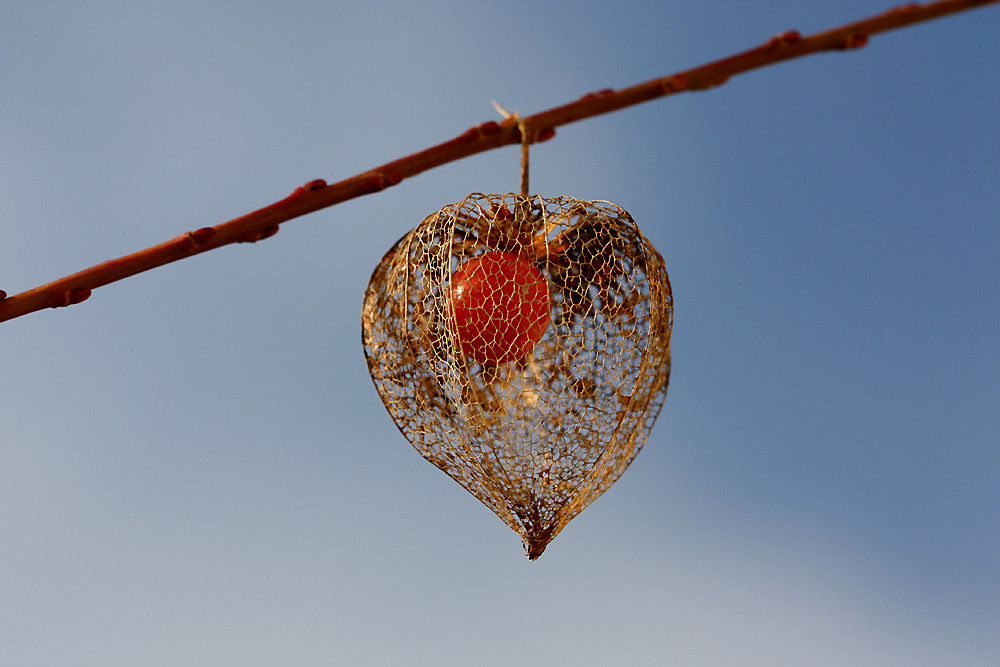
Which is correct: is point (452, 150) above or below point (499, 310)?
above

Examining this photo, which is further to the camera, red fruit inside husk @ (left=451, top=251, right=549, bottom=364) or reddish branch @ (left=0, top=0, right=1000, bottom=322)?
red fruit inside husk @ (left=451, top=251, right=549, bottom=364)

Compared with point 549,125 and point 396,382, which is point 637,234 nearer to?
point 549,125

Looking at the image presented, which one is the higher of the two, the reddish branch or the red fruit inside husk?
the reddish branch

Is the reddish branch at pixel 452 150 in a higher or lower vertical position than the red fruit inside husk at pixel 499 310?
higher
